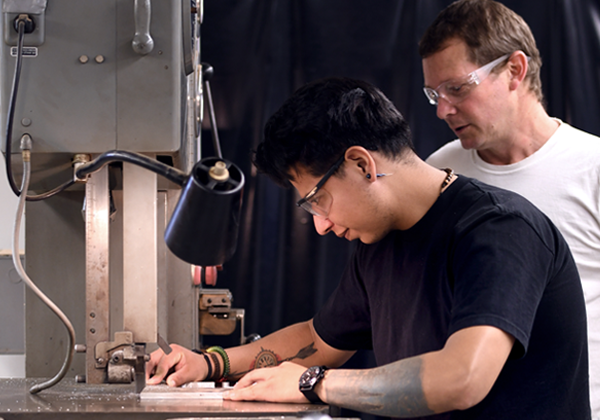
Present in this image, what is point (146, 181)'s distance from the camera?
107cm

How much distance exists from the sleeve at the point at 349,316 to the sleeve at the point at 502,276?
1.25 ft

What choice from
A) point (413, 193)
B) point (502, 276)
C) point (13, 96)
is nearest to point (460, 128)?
point (413, 193)

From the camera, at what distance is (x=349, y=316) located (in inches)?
50.6

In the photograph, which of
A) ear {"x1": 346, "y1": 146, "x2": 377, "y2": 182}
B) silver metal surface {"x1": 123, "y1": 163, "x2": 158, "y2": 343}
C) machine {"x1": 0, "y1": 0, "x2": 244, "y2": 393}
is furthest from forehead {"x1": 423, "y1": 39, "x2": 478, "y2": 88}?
silver metal surface {"x1": 123, "y1": 163, "x2": 158, "y2": 343}

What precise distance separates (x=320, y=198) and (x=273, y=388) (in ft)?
1.25

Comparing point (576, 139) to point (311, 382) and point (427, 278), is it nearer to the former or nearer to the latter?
point (427, 278)

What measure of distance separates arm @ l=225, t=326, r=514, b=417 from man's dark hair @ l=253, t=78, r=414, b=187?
0.37 metres

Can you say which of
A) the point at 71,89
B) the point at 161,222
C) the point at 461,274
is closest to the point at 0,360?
the point at 161,222

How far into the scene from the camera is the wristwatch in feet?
3.30

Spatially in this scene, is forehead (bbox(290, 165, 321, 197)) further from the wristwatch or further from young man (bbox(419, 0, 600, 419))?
young man (bbox(419, 0, 600, 419))

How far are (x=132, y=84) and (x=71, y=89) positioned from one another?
0.11 m

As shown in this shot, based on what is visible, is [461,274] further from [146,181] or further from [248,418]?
[146,181]

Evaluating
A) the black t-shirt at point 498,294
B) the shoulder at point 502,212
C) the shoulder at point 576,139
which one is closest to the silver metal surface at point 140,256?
the black t-shirt at point 498,294

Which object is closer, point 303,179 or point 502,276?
point 502,276
